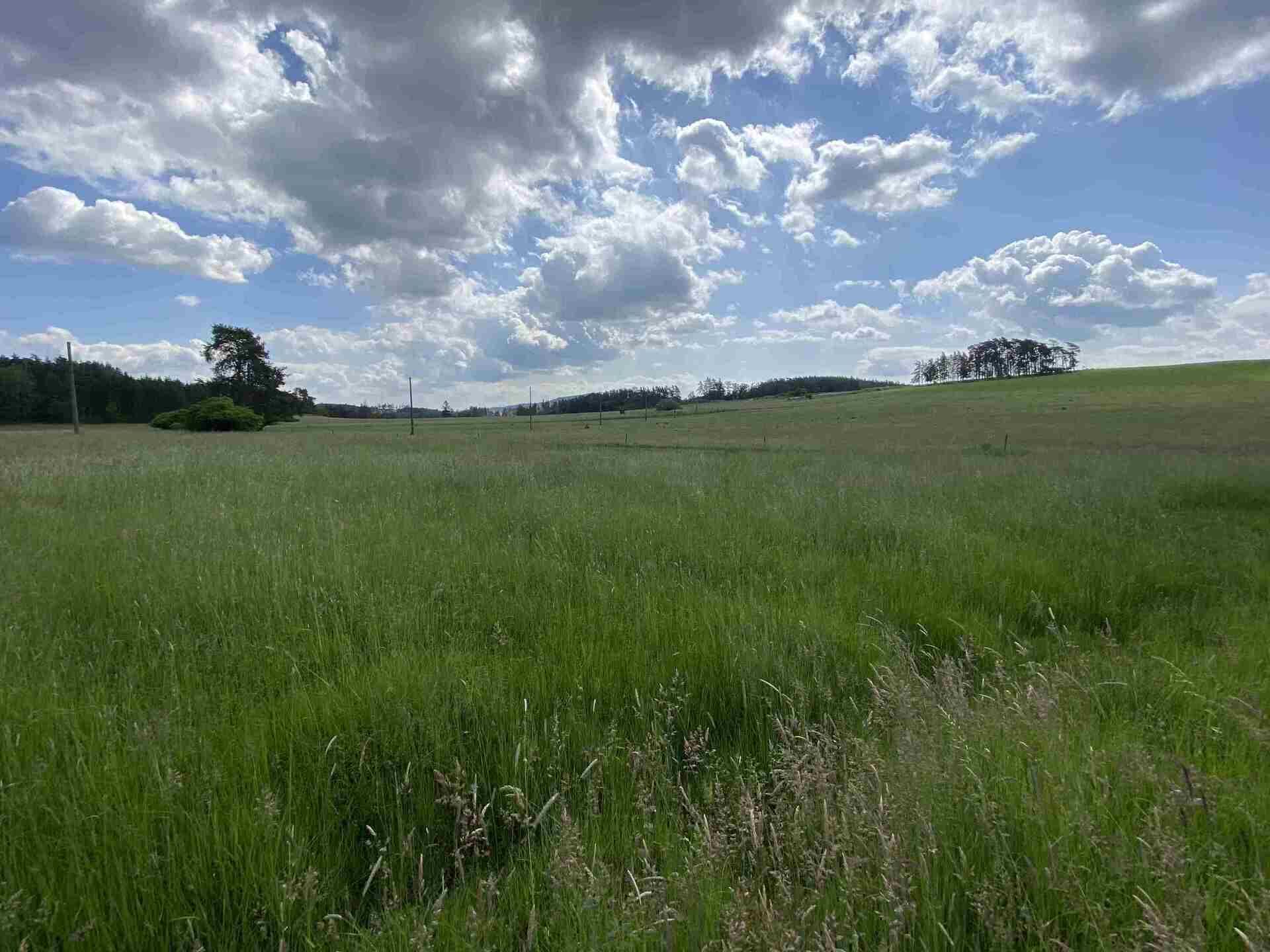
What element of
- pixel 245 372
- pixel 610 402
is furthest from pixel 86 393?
pixel 610 402

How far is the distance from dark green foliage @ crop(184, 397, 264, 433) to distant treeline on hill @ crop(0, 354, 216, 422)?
16.5 meters

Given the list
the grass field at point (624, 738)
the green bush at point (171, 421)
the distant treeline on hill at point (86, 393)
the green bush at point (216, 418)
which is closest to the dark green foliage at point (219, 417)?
the green bush at point (216, 418)

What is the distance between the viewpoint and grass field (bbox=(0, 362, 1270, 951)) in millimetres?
1730

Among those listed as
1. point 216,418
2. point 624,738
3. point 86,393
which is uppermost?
point 86,393

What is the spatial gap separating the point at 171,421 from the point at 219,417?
9487mm

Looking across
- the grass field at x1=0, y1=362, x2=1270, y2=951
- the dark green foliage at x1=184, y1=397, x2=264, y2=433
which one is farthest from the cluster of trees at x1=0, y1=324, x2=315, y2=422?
the grass field at x1=0, y1=362, x2=1270, y2=951

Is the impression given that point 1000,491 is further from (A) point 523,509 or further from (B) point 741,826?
(B) point 741,826

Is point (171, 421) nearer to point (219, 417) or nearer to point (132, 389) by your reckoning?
point (219, 417)

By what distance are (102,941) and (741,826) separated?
208 centimetres

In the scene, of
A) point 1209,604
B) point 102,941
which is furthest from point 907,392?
point 102,941

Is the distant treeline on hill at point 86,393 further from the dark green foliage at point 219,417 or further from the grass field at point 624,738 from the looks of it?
the grass field at point 624,738

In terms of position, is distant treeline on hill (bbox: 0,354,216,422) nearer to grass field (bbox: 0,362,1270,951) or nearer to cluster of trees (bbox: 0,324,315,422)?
cluster of trees (bbox: 0,324,315,422)

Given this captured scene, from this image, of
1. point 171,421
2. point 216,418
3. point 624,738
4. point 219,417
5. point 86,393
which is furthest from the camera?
point 86,393

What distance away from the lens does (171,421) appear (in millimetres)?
61031
